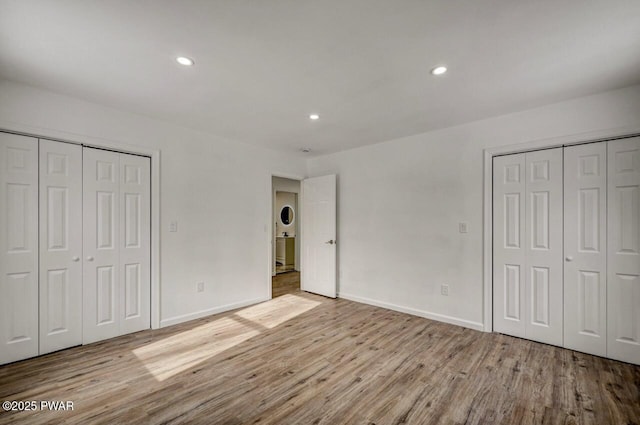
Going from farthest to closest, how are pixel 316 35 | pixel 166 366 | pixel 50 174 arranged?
pixel 50 174 < pixel 166 366 < pixel 316 35

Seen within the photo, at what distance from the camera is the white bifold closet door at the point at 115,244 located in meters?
2.98

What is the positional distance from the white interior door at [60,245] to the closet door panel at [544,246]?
16.0ft

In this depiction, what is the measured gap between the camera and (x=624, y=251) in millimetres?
2664

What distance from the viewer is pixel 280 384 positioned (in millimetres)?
2268

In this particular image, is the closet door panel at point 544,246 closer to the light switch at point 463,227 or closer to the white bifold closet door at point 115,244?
the light switch at point 463,227

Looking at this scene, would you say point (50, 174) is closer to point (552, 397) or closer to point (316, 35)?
point (316, 35)

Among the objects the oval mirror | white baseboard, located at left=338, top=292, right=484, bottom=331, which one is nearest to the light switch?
white baseboard, located at left=338, top=292, right=484, bottom=331

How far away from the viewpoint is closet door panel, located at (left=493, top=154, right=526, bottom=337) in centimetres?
319

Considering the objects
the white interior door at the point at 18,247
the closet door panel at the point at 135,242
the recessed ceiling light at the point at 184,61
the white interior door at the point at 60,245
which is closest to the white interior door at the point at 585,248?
the recessed ceiling light at the point at 184,61

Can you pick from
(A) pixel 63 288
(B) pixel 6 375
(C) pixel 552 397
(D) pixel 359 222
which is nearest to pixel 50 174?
(A) pixel 63 288

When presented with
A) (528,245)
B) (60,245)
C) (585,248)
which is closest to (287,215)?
(60,245)

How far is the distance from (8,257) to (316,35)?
3.32 metres

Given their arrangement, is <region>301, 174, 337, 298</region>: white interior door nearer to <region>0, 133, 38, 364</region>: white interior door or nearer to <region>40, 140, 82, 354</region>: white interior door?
<region>40, 140, 82, 354</region>: white interior door

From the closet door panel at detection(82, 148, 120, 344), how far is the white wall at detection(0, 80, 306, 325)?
35 centimetres
